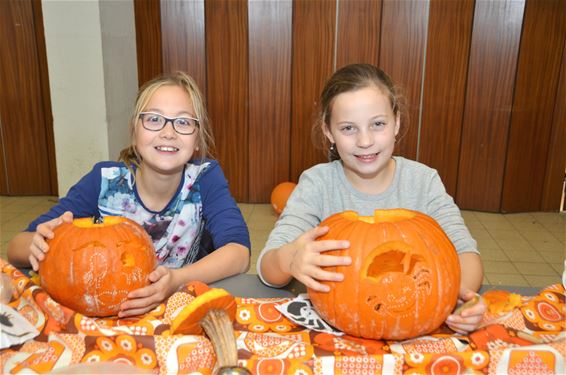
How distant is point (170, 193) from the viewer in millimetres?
1656

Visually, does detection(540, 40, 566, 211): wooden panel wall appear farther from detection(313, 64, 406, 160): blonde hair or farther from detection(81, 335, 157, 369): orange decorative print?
detection(81, 335, 157, 369): orange decorative print

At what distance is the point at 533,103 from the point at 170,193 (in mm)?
3663

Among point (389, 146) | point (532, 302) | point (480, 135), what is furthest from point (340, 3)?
point (532, 302)

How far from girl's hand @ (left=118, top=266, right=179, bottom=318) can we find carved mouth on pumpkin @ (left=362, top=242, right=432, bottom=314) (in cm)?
48

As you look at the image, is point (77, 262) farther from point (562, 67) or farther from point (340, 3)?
point (562, 67)

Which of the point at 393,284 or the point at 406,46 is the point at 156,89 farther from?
the point at 406,46

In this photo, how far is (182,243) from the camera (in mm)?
1675

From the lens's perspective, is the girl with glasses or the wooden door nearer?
the girl with glasses

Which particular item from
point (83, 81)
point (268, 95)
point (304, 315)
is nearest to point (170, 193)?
point (304, 315)

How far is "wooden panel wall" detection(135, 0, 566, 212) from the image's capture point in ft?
13.7

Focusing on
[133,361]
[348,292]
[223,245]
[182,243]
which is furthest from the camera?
[182,243]

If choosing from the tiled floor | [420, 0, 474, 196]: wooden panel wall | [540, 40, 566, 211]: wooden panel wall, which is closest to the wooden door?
the tiled floor

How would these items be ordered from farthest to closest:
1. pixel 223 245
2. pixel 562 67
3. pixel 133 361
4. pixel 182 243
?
pixel 562 67, pixel 182 243, pixel 223 245, pixel 133 361

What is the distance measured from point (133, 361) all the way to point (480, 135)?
13.3 ft
